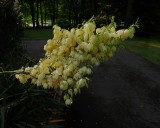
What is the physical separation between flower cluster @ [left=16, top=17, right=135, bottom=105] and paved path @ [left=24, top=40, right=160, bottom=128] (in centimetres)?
496

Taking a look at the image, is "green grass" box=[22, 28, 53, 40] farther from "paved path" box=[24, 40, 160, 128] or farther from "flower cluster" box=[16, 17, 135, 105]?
"flower cluster" box=[16, 17, 135, 105]

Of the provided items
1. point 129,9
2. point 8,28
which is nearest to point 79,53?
point 8,28

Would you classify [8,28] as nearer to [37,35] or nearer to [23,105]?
[23,105]

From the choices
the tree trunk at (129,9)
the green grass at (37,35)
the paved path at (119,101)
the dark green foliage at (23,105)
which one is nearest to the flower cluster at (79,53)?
the dark green foliage at (23,105)

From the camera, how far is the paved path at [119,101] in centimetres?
794

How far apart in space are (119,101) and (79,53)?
7263 mm

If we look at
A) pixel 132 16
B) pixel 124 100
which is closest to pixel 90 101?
pixel 124 100

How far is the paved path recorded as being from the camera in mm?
7941

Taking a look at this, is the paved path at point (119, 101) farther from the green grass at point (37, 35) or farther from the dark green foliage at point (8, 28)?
the green grass at point (37, 35)

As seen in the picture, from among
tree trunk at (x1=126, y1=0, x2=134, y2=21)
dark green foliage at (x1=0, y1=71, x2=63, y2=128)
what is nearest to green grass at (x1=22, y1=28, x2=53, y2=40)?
tree trunk at (x1=126, y1=0, x2=134, y2=21)

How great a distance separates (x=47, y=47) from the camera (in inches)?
Result: 110

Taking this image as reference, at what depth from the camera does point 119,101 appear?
9.60 metres

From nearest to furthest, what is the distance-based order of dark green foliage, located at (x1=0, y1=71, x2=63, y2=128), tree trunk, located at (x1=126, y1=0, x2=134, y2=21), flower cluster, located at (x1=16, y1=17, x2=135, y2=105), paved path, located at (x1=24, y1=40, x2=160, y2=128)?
flower cluster, located at (x1=16, y1=17, x2=135, y2=105) < dark green foliage, located at (x1=0, y1=71, x2=63, y2=128) < paved path, located at (x1=24, y1=40, x2=160, y2=128) < tree trunk, located at (x1=126, y1=0, x2=134, y2=21)

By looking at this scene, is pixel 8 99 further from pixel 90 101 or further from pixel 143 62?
pixel 143 62
